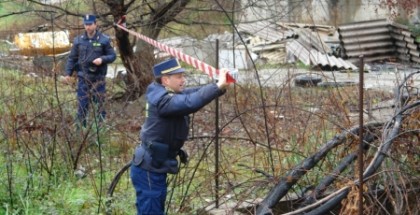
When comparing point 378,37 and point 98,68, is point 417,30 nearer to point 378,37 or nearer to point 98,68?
point 378,37

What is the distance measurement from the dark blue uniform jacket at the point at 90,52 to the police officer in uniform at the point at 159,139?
4928 mm

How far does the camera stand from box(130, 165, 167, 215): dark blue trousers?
5.48 m

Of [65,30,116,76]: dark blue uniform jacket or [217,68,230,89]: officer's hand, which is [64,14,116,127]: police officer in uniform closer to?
[65,30,116,76]: dark blue uniform jacket

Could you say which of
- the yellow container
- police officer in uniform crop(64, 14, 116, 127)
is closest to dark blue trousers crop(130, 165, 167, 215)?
police officer in uniform crop(64, 14, 116, 127)

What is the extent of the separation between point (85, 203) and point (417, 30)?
1744cm

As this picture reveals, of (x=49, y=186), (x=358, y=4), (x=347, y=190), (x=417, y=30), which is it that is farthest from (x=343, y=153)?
(x=358, y=4)

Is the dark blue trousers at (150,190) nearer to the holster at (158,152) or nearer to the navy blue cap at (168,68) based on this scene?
the holster at (158,152)

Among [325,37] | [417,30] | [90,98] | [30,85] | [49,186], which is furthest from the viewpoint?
[325,37]

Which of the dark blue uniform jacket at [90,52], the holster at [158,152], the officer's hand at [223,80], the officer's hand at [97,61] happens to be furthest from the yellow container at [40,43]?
the officer's hand at [223,80]

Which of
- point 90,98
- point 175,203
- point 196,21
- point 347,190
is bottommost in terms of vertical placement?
point 175,203

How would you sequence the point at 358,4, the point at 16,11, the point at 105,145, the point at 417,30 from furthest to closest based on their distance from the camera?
the point at 358,4, the point at 417,30, the point at 16,11, the point at 105,145

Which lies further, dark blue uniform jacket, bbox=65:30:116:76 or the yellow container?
the yellow container

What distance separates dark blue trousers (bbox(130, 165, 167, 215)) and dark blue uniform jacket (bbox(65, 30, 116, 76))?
494 centimetres

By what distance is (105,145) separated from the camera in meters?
8.39
